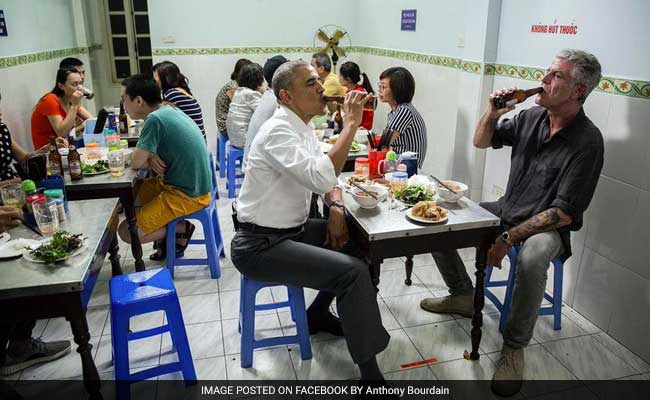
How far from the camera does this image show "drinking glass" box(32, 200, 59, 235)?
1.87 meters

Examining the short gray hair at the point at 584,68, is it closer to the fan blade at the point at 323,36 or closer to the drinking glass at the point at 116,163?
the drinking glass at the point at 116,163

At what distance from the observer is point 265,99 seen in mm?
3438

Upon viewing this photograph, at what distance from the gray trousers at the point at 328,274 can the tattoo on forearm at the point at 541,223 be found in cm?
77

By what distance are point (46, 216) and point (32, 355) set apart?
0.85 m

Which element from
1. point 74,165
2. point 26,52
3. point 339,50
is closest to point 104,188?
point 74,165

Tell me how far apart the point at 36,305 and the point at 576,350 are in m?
2.41

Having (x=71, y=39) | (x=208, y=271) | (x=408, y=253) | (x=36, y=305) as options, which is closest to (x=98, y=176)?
(x=208, y=271)

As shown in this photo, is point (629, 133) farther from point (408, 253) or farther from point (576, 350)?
point (408, 253)

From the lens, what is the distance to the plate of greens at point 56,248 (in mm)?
1619

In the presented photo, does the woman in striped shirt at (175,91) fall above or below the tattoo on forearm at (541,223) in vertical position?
above

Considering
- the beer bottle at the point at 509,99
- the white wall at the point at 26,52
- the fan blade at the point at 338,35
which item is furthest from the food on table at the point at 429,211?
the fan blade at the point at 338,35

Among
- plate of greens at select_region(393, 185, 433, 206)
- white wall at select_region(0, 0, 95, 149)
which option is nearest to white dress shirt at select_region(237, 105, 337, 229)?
plate of greens at select_region(393, 185, 433, 206)

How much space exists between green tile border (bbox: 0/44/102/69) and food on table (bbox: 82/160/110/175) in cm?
146

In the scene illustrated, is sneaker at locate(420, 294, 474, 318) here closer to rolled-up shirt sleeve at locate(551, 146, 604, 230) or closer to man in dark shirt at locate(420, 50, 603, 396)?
man in dark shirt at locate(420, 50, 603, 396)
